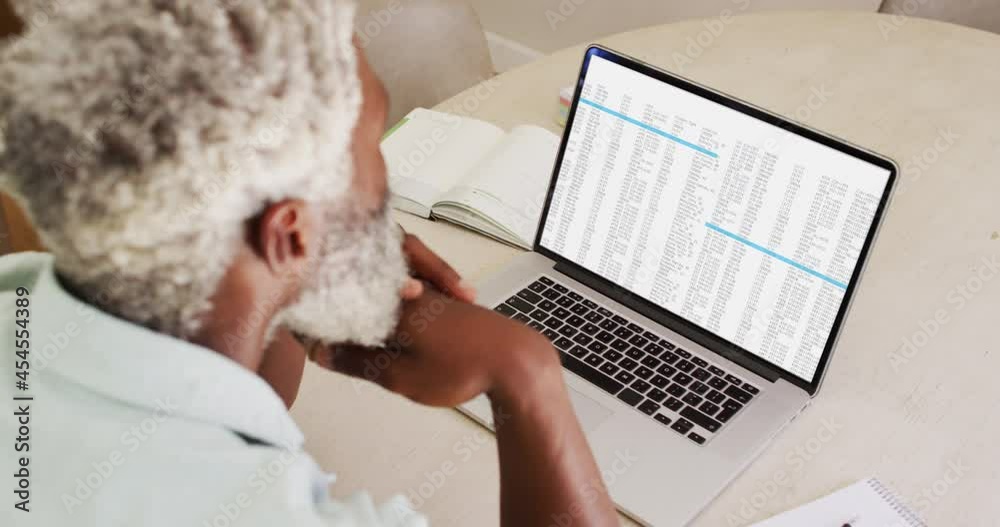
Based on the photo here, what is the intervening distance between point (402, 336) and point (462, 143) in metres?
0.59

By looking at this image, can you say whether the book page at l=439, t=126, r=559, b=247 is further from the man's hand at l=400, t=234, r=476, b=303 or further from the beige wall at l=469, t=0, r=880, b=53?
the beige wall at l=469, t=0, r=880, b=53

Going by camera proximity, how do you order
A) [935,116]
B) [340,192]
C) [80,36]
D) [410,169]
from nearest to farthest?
[80,36] < [340,192] < [410,169] < [935,116]

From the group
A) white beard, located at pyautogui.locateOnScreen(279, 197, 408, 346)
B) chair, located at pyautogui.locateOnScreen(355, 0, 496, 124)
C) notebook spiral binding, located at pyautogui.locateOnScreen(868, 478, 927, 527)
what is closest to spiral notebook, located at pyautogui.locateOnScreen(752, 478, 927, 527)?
notebook spiral binding, located at pyautogui.locateOnScreen(868, 478, 927, 527)

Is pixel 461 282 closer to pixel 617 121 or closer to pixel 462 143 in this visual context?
pixel 617 121

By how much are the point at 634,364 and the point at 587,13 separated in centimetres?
186

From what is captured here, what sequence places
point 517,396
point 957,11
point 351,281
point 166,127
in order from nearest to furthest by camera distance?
point 166,127 < point 351,281 < point 517,396 < point 957,11

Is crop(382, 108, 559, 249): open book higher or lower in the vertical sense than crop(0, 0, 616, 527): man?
lower

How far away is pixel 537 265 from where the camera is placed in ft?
3.61

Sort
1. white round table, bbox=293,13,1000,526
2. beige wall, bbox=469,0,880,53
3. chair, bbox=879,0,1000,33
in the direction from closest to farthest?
1. white round table, bbox=293,13,1000,526
2. chair, bbox=879,0,1000,33
3. beige wall, bbox=469,0,880,53

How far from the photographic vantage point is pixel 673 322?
3.33ft

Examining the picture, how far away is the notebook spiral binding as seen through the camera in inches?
32.6

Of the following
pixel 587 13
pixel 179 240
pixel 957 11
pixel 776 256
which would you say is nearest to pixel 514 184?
pixel 776 256

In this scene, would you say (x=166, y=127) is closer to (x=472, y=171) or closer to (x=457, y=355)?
(x=457, y=355)

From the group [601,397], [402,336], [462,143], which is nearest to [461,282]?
[402,336]
